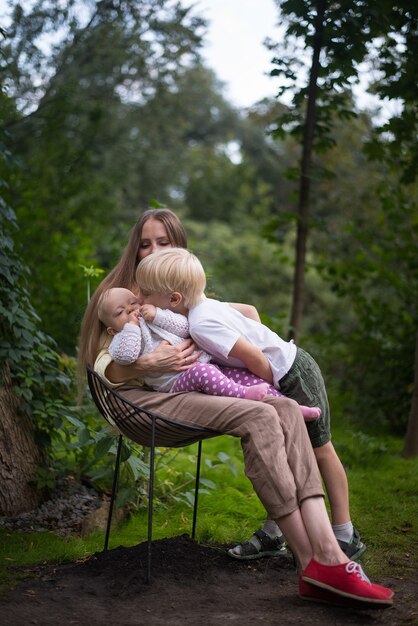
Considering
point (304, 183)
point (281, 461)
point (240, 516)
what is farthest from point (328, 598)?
point (304, 183)

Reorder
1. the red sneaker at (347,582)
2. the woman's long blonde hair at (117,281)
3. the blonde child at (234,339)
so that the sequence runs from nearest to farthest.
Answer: the red sneaker at (347,582), the blonde child at (234,339), the woman's long blonde hair at (117,281)

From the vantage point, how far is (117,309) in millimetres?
2779

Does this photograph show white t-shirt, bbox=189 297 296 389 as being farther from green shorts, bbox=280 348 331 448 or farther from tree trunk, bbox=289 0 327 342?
tree trunk, bbox=289 0 327 342

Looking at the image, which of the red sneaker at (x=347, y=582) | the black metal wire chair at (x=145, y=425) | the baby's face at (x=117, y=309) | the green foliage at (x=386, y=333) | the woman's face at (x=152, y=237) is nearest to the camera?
the red sneaker at (x=347, y=582)

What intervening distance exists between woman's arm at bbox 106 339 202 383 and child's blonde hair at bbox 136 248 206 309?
0.59ft

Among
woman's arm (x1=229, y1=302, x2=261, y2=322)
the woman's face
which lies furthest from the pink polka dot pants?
the woman's face

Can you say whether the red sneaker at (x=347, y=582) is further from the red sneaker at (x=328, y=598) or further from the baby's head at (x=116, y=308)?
the baby's head at (x=116, y=308)

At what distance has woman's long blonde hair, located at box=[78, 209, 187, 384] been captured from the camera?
292 cm

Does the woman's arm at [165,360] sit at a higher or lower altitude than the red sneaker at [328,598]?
higher

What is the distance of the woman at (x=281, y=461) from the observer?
7.49 feet

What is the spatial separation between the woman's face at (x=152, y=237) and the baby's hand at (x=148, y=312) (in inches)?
21.2

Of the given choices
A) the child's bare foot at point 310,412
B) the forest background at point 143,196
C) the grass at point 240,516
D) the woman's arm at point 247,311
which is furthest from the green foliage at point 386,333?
the child's bare foot at point 310,412

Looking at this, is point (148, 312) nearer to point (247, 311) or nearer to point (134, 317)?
point (134, 317)

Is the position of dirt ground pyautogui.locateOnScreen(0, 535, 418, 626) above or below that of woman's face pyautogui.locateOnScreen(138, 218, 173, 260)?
below
